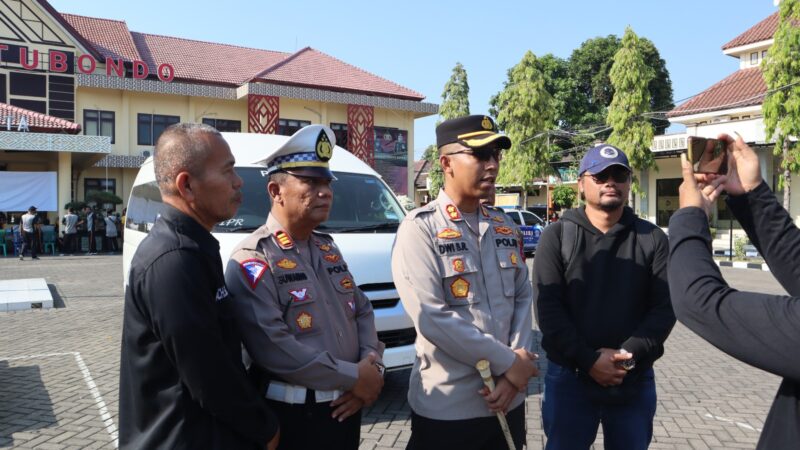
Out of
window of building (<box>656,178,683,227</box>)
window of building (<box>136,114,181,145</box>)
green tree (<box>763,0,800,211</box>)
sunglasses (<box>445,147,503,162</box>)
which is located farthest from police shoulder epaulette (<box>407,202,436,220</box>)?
window of building (<box>136,114,181,145</box>)

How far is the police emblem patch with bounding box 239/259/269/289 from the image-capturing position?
7.14 feet

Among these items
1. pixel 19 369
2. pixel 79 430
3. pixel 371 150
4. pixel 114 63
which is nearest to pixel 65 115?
pixel 114 63

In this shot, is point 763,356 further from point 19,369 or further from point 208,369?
point 19,369

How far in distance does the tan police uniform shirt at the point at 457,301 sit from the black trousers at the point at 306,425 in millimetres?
387

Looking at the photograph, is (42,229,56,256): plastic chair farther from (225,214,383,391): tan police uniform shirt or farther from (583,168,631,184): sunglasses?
(583,168,631,184): sunglasses

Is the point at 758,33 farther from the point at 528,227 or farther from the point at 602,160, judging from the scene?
the point at 602,160

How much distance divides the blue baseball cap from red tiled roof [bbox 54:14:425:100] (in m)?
30.0

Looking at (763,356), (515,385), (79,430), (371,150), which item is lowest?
(79,430)

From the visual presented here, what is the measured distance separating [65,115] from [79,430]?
2663cm

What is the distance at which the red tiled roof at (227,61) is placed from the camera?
30763mm

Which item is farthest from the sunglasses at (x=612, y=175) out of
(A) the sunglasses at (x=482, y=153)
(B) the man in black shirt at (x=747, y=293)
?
(B) the man in black shirt at (x=747, y=293)

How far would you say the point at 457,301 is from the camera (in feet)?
7.93

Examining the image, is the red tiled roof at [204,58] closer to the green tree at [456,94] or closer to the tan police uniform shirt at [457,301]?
the green tree at [456,94]

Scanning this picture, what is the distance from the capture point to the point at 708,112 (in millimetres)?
24094
